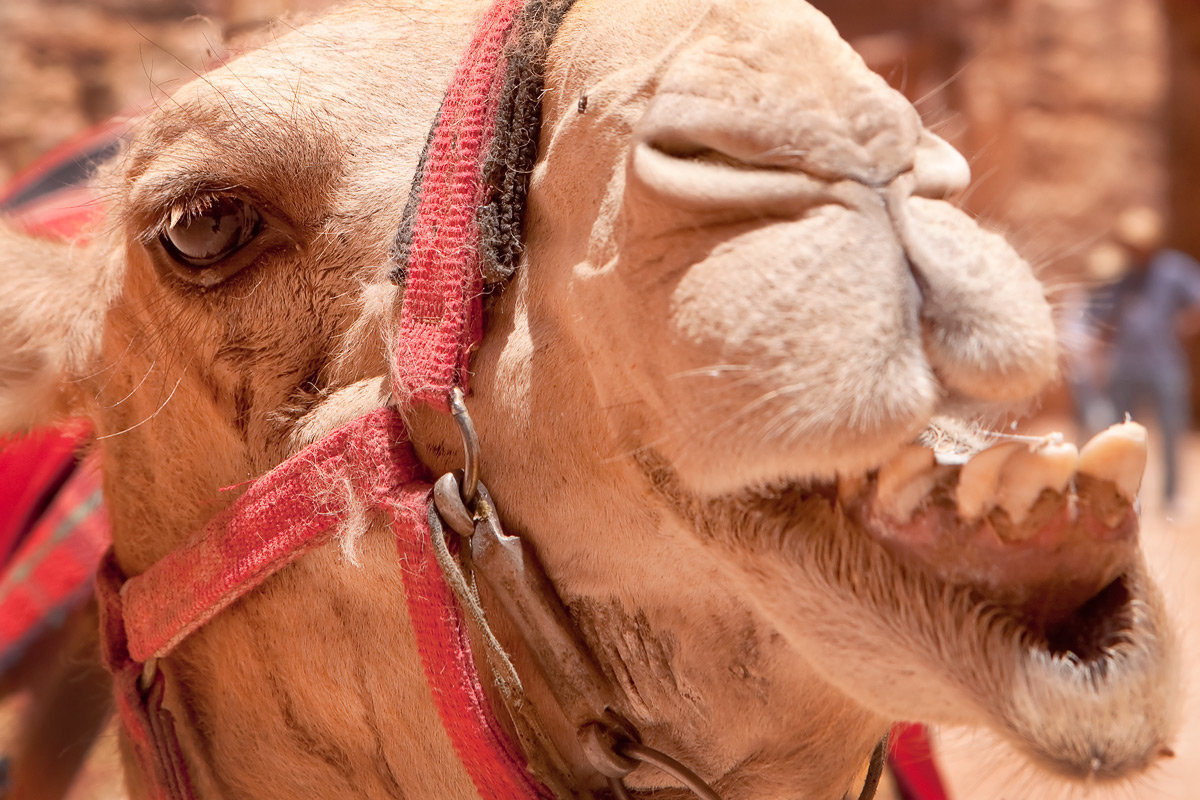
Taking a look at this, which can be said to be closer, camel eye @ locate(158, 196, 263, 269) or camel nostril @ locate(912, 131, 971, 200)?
camel nostril @ locate(912, 131, 971, 200)

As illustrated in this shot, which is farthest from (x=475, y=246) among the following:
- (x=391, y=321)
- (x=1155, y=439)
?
(x=1155, y=439)

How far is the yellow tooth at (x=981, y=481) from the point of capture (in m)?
1.03

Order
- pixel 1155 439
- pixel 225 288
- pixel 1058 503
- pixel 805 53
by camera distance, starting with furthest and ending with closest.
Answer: pixel 1155 439 → pixel 225 288 → pixel 805 53 → pixel 1058 503

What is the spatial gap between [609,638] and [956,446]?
467 millimetres

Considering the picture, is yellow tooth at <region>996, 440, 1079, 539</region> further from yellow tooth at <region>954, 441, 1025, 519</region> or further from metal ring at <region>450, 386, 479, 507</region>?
metal ring at <region>450, 386, 479, 507</region>

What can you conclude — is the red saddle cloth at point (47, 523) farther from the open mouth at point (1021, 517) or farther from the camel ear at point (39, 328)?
the open mouth at point (1021, 517)

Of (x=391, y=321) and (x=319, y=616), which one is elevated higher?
(x=391, y=321)

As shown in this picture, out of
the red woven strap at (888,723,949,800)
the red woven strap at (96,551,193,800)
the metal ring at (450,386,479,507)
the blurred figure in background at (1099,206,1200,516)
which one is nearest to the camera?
the metal ring at (450,386,479,507)

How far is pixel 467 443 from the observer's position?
1.34m

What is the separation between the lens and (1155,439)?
36.1ft

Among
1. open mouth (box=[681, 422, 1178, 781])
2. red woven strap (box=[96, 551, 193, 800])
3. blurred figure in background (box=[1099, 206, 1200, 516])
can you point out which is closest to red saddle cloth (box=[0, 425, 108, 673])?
red woven strap (box=[96, 551, 193, 800])

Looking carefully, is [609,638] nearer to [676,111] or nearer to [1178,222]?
[676,111]

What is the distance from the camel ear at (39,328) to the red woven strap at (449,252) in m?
0.75

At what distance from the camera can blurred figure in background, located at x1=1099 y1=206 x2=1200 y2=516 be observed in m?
8.98
